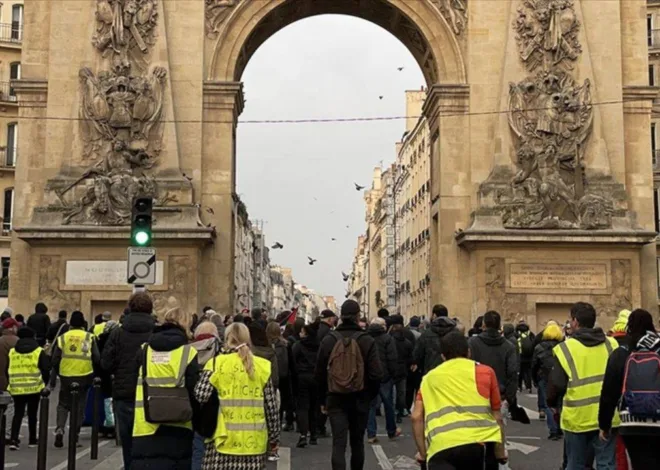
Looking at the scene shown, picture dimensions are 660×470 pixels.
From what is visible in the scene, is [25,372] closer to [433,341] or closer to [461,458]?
[433,341]

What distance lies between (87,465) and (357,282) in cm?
12864

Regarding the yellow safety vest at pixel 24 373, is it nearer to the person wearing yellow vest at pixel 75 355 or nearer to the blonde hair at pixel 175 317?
the person wearing yellow vest at pixel 75 355

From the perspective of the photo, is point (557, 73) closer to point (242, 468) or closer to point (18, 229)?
point (18, 229)

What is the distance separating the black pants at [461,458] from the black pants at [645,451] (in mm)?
1582

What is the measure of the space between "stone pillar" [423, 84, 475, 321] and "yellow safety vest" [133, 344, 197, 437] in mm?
19777

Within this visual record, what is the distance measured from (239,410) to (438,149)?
2203 cm

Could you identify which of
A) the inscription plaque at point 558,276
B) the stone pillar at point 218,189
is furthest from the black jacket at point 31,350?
the inscription plaque at point 558,276

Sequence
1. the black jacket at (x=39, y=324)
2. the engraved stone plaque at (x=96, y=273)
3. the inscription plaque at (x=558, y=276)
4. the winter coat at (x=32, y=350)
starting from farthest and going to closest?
1. the inscription plaque at (x=558, y=276)
2. the engraved stone plaque at (x=96, y=273)
3. the black jacket at (x=39, y=324)
4. the winter coat at (x=32, y=350)

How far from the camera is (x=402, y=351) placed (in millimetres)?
17141

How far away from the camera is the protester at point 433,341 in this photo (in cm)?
1407

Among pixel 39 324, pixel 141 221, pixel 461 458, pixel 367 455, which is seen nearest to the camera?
pixel 461 458

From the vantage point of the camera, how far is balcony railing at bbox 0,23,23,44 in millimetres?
45906

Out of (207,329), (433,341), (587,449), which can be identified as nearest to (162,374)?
(207,329)

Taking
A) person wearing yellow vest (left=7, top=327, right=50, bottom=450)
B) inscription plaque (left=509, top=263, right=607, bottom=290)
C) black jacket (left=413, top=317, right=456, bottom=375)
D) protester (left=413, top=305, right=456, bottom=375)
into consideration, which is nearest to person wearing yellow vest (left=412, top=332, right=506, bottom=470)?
black jacket (left=413, top=317, right=456, bottom=375)
